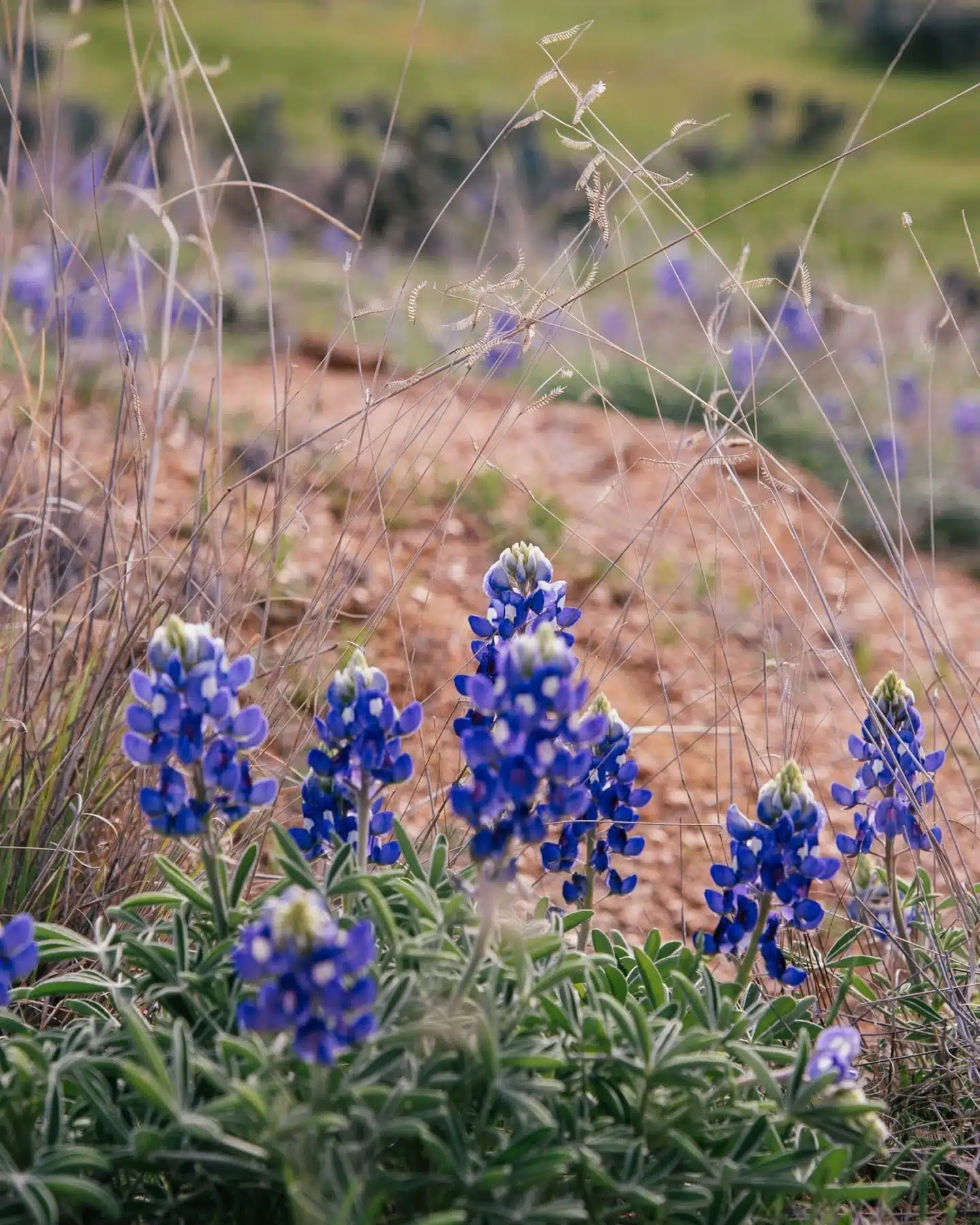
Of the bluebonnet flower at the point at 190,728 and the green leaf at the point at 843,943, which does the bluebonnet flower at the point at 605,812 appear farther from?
the bluebonnet flower at the point at 190,728

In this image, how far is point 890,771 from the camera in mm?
2064

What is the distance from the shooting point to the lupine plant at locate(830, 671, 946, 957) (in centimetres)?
202

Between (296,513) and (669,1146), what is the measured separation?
108cm

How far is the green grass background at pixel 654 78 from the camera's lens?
15.2m

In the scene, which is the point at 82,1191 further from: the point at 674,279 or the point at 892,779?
the point at 674,279

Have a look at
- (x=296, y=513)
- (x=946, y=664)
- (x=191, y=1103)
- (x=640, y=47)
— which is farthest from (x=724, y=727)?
(x=640, y=47)

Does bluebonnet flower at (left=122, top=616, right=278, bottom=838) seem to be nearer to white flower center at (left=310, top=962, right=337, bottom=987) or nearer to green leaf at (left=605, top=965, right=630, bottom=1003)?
white flower center at (left=310, top=962, right=337, bottom=987)

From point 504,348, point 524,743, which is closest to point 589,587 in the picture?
point 504,348

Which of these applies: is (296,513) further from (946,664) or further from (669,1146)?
(946,664)

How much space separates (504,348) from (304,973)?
1730 mm

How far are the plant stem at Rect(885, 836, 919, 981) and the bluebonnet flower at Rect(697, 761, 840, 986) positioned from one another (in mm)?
218

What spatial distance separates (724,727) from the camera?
10.9 ft

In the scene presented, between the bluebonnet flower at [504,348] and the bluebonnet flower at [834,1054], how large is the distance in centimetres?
109

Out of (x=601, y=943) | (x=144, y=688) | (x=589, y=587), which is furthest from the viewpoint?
(x=589, y=587)
